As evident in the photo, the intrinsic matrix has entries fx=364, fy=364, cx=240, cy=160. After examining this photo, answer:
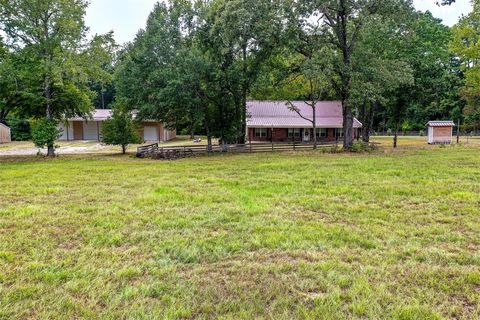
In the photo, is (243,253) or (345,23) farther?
(345,23)

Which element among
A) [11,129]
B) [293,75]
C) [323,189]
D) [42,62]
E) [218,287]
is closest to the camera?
[218,287]

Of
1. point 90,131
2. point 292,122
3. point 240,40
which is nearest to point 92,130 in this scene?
point 90,131

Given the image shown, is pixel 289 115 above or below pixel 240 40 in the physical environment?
below

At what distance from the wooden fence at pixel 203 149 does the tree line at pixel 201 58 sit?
1360 millimetres

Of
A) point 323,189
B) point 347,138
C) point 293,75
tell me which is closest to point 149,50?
point 293,75

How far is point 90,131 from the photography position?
40719 millimetres

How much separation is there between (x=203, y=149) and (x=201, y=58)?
5.67 meters

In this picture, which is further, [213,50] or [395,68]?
[213,50]

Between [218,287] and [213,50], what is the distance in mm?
20157

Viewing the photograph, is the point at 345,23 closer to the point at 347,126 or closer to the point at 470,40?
the point at 347,126

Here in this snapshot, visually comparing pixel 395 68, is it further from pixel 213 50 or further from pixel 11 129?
pixel 11 129

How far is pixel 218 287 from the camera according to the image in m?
3.50

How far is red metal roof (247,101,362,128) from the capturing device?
112 ft

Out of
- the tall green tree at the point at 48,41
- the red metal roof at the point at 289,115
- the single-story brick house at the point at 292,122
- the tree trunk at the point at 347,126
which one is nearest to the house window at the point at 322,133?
the single-story brick house at the point at 292,122
